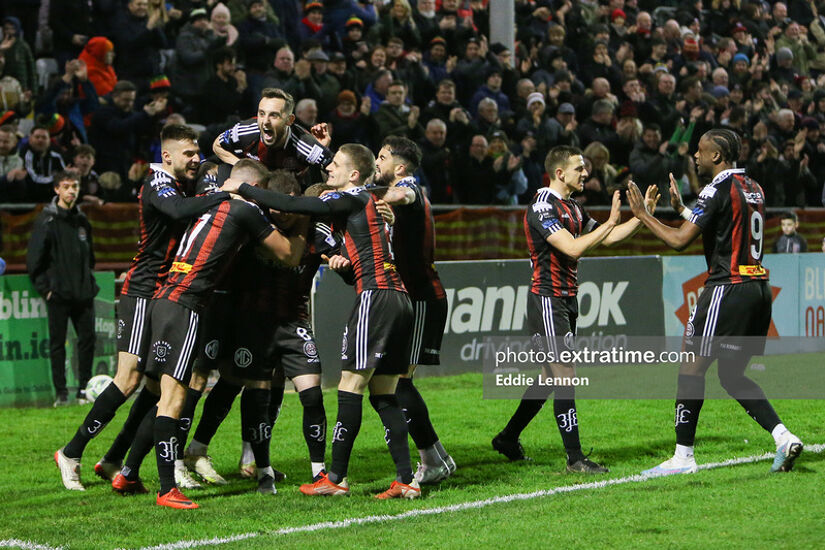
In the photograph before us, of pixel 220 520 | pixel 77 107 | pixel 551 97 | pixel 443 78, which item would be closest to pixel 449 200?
pixel 443 78

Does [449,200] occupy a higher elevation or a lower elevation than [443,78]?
lower

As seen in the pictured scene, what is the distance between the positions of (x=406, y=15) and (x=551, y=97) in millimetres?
2976

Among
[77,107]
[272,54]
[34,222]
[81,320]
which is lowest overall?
[81,320]

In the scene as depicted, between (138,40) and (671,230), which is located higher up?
(138,40)

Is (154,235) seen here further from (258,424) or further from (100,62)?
(100,62)

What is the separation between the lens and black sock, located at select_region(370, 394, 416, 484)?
7.22 meters

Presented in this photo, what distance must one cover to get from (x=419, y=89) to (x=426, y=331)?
9.78m

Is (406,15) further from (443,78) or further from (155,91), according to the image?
(155,91)

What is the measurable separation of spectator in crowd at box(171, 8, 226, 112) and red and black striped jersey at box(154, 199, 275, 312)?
7.65 metres

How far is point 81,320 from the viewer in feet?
39.4

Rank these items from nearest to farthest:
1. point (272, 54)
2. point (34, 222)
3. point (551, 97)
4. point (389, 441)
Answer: point (389, 441) → point (34, 222) → point (272, 54) → point (551, 97)

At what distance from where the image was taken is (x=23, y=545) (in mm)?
Answer: 6238

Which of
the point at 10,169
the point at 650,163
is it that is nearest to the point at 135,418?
the point at 10,169

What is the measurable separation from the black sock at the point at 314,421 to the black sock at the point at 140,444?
3.20 ft
